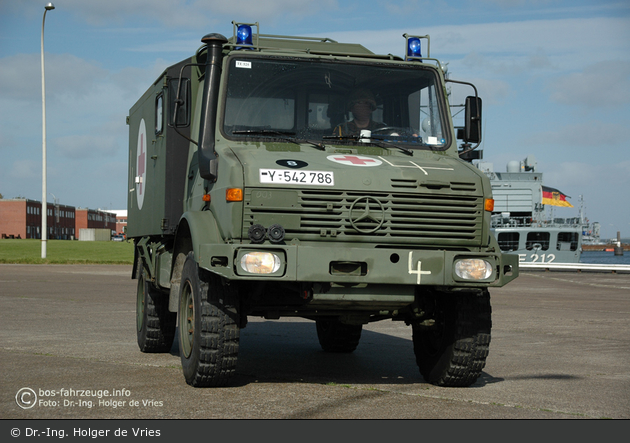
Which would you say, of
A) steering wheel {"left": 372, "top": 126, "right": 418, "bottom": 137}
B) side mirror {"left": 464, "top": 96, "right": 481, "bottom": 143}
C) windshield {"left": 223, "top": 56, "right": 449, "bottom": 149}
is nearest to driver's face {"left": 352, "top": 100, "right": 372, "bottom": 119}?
windshield {"left": 223, "top": 56, "right": 449, "bottom": 149}

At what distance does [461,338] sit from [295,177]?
6.89 feet

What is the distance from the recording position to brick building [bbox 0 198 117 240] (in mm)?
129500

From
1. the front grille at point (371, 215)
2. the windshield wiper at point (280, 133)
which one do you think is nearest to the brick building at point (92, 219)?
the windshield wiper at point (280, 133)

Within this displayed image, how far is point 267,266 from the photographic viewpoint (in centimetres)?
598

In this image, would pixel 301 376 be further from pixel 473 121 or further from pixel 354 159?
pixel 473 121

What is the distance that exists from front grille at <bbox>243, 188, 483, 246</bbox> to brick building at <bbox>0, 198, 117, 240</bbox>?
413 feet

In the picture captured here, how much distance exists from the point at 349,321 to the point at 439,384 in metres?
1.03

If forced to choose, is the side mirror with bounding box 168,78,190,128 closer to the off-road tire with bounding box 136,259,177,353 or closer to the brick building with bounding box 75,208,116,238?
the off-road tire with bounding box 136,259,177,353

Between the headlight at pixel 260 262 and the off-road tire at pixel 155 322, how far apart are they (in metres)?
3.63

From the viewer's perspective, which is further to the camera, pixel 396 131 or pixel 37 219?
pixel 37 219

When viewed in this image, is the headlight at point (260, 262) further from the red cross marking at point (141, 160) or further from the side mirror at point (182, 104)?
the red cross marking at point (141, 160)

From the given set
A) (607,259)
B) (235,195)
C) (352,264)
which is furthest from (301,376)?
(607,259)

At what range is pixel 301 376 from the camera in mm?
7590

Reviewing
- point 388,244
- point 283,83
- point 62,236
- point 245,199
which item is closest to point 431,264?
point 388,244
